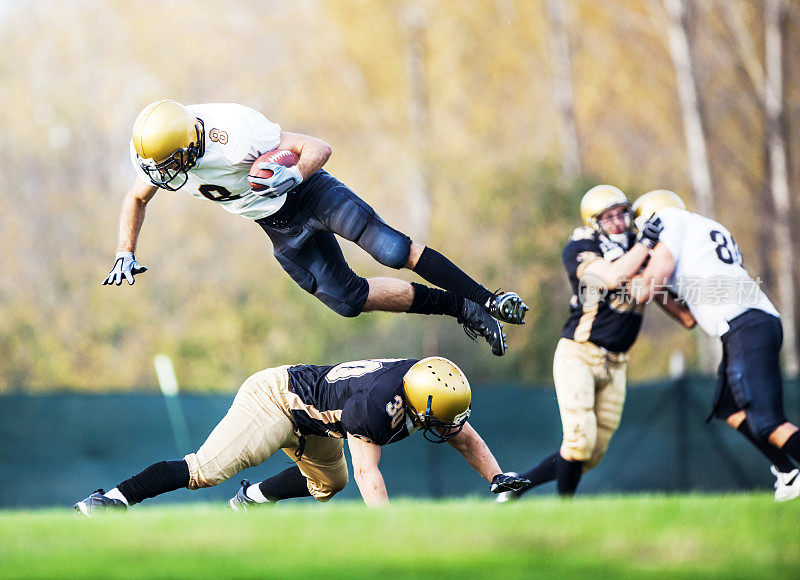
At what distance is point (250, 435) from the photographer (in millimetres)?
5359

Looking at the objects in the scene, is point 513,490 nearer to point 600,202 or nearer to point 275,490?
point 275,490

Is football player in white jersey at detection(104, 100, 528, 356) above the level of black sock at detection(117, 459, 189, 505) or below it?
above

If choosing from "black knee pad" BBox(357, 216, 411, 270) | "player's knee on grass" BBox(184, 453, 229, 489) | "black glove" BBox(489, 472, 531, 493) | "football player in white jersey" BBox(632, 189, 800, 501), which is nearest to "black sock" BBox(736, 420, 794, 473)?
"football player in white jersey" BBox(632, 189, 800, 501)

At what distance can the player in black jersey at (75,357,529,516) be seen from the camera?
5125 millimetres

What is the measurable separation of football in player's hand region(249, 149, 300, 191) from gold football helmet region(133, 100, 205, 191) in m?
0.31

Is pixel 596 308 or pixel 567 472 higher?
pixel 596 308

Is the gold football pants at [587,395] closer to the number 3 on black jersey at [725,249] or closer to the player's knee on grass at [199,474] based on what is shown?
the number 3 on black jersey at [725,249]

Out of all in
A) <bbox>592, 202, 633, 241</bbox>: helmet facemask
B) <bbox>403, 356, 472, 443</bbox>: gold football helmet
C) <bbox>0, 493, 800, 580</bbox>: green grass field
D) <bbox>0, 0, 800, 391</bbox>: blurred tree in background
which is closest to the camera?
<bbox>0, 493, 800, 580</bbox>: green grass field

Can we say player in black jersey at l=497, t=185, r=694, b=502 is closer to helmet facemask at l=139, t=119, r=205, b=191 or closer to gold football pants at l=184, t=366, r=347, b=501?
gold football pants at l=184, t=366, r=347, b=501

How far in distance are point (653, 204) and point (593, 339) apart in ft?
3.28

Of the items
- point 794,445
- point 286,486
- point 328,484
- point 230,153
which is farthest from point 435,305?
point 794,445

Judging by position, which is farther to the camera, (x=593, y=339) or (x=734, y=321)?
(x=593, y=339)

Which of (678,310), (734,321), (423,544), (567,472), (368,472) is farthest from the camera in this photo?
(567,472)

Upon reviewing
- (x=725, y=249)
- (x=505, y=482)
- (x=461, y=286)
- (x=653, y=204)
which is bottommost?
(x=505, y=482)
